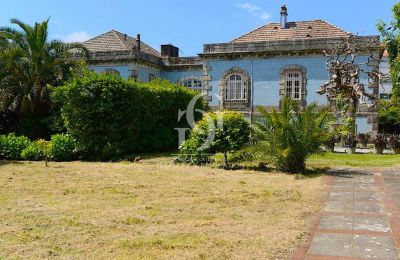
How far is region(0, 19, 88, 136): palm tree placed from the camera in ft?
59.2

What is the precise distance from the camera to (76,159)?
50.9ft

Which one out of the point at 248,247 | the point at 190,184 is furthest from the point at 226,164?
the point at 248,247

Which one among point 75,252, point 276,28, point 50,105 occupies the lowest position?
point 75,252

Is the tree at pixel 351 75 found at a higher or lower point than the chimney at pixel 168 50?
lower

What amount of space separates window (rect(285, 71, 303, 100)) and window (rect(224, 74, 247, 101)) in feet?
7.85

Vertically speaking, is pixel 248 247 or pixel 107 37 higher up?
pixel 107 37

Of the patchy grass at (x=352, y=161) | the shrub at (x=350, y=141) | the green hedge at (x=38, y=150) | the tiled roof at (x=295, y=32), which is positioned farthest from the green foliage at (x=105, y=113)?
the tiled roof at (x=295, y=32)

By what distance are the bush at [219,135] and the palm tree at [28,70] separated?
310 inches

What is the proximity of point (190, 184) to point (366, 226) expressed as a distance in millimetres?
4372

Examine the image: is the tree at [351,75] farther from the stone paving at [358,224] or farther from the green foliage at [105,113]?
the stone paving at [358,224]

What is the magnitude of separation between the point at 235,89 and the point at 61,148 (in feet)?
41.4

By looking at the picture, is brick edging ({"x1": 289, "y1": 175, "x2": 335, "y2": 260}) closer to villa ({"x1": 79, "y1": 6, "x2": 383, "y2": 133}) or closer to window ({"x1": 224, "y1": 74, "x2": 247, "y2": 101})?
villa ({"x1": 79, "y1": 6, "x2": 383, "y2": 133})

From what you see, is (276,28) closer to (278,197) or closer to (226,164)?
(226,164)

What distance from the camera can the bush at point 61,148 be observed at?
14.9 meters
